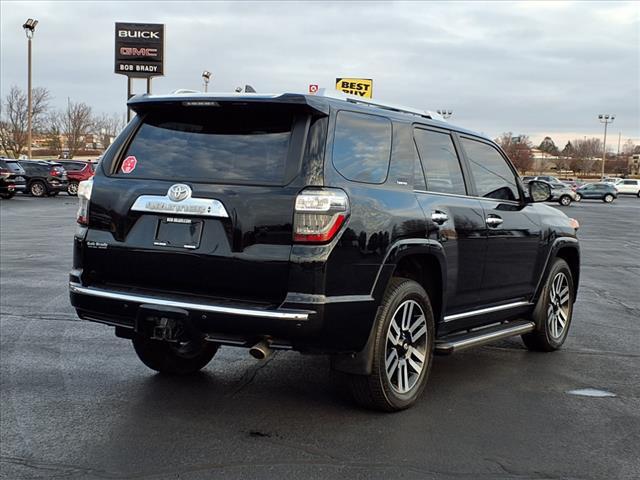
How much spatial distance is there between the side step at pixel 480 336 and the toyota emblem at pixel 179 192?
208cm

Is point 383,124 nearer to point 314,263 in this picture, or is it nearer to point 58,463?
point 314,263

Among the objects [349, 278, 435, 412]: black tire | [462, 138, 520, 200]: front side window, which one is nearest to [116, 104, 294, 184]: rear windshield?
[349, 278, 435, 412]: black tire

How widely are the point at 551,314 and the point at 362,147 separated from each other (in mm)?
3221

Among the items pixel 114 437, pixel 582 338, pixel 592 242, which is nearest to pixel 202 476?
pixel 114 437

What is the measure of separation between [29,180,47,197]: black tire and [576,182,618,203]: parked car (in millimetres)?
41866

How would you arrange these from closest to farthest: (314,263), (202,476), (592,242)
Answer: (202,476) → (314,263) → (592,242)

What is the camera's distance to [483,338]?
5.50 m

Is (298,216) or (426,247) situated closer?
(298,216)

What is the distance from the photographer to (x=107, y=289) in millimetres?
4523

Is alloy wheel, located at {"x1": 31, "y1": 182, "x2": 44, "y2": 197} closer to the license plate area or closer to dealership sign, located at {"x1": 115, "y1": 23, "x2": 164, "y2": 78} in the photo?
dealership sign, located at {"x1": 115, "y1": 23, "x2": 164, "y2": 78}

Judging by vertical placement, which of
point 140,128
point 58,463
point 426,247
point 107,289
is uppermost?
point 140,128

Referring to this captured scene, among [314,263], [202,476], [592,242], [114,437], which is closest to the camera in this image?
[202,476]

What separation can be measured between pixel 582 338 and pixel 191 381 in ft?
13.7

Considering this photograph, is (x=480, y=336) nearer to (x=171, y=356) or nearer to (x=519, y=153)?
(x=171, y=356)
